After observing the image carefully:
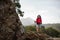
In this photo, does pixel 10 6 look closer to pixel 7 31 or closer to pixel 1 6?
pixel 1 6

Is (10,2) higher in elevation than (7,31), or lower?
higher

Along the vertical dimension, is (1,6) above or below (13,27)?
above

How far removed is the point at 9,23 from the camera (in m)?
13.1

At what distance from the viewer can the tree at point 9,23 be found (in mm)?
12656

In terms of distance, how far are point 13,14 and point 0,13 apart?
884mm

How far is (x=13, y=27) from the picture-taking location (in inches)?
513

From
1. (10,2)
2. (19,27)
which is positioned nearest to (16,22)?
(19,27)

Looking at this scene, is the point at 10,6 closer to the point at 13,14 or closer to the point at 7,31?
the point at 13,14

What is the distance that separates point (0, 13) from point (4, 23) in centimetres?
54

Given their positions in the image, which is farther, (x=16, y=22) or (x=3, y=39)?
(x=16, y=22)

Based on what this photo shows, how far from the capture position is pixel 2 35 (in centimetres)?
1258

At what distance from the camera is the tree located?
12656 millimetres

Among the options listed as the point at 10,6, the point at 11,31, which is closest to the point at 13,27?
the point at 11,31

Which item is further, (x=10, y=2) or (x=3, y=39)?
(x=10, y=2)
